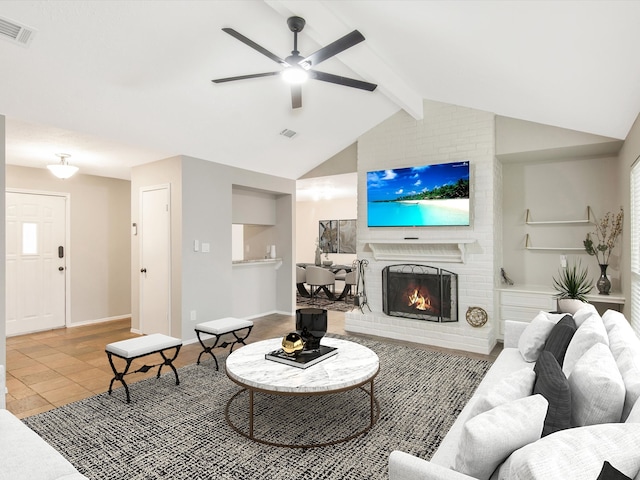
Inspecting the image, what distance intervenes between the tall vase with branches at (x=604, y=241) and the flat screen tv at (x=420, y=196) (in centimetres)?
146

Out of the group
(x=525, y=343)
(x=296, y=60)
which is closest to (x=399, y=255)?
(x=525, y=343)

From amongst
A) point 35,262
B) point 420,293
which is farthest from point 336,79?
point 35,262

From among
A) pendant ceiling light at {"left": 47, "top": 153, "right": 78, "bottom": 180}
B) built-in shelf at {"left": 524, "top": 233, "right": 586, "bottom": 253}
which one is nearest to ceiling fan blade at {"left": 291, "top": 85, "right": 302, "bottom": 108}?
pendant ceiling light at {"left": 47, "top": 153, "right": 78, "bottom": 180}

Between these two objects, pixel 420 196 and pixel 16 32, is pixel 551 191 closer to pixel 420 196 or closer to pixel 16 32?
pixel 420 196

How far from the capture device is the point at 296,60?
2678 mm

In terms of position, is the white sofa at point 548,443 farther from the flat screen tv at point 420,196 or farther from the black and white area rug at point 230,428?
the flat screen tv at point 420,196

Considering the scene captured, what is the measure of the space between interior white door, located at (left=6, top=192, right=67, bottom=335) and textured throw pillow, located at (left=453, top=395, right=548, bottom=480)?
6.08m

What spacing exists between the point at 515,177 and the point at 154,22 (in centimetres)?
440

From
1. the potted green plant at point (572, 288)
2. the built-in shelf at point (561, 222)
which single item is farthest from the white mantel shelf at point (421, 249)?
the potted green plant at point (572, 288)

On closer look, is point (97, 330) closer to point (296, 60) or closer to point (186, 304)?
point (186, 304)

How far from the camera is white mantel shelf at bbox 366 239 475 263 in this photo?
462 centimetres

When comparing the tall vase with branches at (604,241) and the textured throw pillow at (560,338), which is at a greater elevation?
the tall vase with branches at (604,241)

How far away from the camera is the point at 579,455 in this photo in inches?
40.2

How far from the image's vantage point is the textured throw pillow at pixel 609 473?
897 mm
